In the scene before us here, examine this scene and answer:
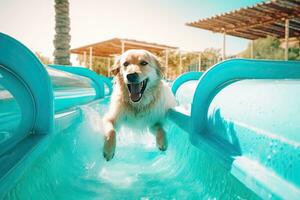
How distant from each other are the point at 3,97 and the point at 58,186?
1.03 m

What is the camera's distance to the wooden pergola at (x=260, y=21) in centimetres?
1227

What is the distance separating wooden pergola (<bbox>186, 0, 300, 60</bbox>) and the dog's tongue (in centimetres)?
977

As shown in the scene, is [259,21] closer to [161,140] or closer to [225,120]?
[161,140]

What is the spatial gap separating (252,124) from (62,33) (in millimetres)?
10695

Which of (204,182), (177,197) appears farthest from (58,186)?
(204,182)

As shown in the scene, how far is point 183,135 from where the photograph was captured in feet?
12.7

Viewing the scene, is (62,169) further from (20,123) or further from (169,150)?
(169,150)

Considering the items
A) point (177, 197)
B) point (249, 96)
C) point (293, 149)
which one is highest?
point (249, 96)

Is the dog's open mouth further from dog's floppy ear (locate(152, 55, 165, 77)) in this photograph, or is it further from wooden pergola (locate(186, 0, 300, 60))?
wooden pergola (locate(186, 0, 300, 60))

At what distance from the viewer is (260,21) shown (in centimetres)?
1453

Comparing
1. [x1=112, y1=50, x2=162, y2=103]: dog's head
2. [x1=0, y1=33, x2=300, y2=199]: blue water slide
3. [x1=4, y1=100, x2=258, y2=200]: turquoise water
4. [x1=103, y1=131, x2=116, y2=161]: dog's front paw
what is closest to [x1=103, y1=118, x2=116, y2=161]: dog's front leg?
[x1=103, y1=131, x2=116, y2=161]: dog's front paw

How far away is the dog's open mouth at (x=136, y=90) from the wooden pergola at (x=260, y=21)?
9.70m

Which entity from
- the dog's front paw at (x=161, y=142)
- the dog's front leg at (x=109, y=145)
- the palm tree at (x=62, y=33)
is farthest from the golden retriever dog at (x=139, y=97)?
the palm tree at (x=62, y=33)

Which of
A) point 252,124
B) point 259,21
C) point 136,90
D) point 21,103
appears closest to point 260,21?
point 259,21
